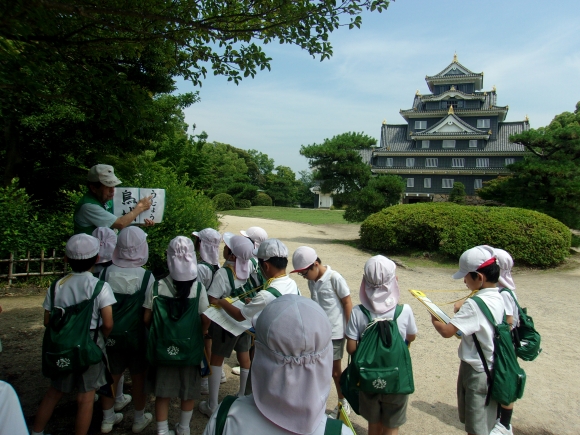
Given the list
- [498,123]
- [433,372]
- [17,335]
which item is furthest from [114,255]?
[498,123]

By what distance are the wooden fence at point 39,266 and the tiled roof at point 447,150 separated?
3084cm

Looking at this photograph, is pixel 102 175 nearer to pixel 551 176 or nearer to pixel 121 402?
pixel 121 402

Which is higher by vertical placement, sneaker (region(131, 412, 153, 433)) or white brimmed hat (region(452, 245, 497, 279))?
white brimmed hat (region(452, 245, 497, 279))

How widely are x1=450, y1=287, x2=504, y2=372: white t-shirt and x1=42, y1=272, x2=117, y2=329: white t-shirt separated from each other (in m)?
2.27

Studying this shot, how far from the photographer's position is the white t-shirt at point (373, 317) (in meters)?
2.66

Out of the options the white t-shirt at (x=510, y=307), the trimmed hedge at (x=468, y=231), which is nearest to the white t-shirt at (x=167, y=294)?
the white t-shirt at (x=510, y=307)

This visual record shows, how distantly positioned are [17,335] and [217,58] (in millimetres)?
4219

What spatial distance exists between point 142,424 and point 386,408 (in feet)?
6.00

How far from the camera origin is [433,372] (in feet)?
15.1

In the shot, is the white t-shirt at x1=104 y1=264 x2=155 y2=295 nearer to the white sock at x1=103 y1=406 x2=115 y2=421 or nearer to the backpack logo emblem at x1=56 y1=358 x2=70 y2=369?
the backpack logo emblem at x1=56 y1=358 x2=70 y2=369

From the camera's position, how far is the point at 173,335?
8.92ft

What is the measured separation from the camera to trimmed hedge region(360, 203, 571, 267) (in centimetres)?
1101

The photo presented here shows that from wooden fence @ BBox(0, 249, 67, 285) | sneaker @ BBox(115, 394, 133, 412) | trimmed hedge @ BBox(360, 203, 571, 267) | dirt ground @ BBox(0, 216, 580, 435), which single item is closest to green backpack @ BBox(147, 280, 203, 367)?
dirt ground @ BBox(0, 216, 580, 435)

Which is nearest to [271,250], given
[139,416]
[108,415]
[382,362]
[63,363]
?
[382,362]
